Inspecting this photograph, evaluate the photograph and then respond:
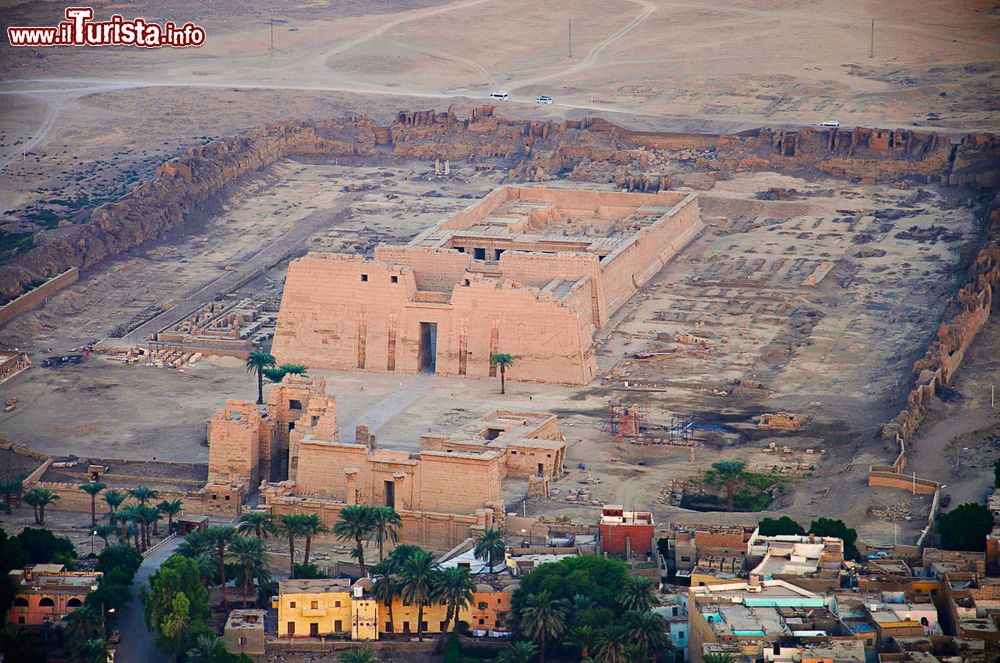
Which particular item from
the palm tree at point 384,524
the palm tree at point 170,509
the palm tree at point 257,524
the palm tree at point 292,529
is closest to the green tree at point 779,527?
the palm tree at point 384,524

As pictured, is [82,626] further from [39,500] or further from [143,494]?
[39,500]

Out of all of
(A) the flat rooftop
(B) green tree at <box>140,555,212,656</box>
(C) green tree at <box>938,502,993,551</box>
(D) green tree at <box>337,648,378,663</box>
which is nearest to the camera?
(D) green tree at <box>337,648,378,663</box>

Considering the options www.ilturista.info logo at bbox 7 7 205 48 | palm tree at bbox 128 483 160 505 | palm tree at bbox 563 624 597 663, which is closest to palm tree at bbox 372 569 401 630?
palm tree at bbox 563 624 597 663

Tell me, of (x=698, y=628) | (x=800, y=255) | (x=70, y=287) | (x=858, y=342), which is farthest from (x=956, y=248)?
(x=698, y=628)

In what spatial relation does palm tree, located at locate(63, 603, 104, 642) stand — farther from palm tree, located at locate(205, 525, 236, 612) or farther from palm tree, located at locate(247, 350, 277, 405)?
palm tree, located at locate(247, 350, 277, 405)

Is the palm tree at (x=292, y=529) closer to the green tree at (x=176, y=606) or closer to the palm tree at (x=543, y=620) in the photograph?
the green tree at (x=176, y=606)
